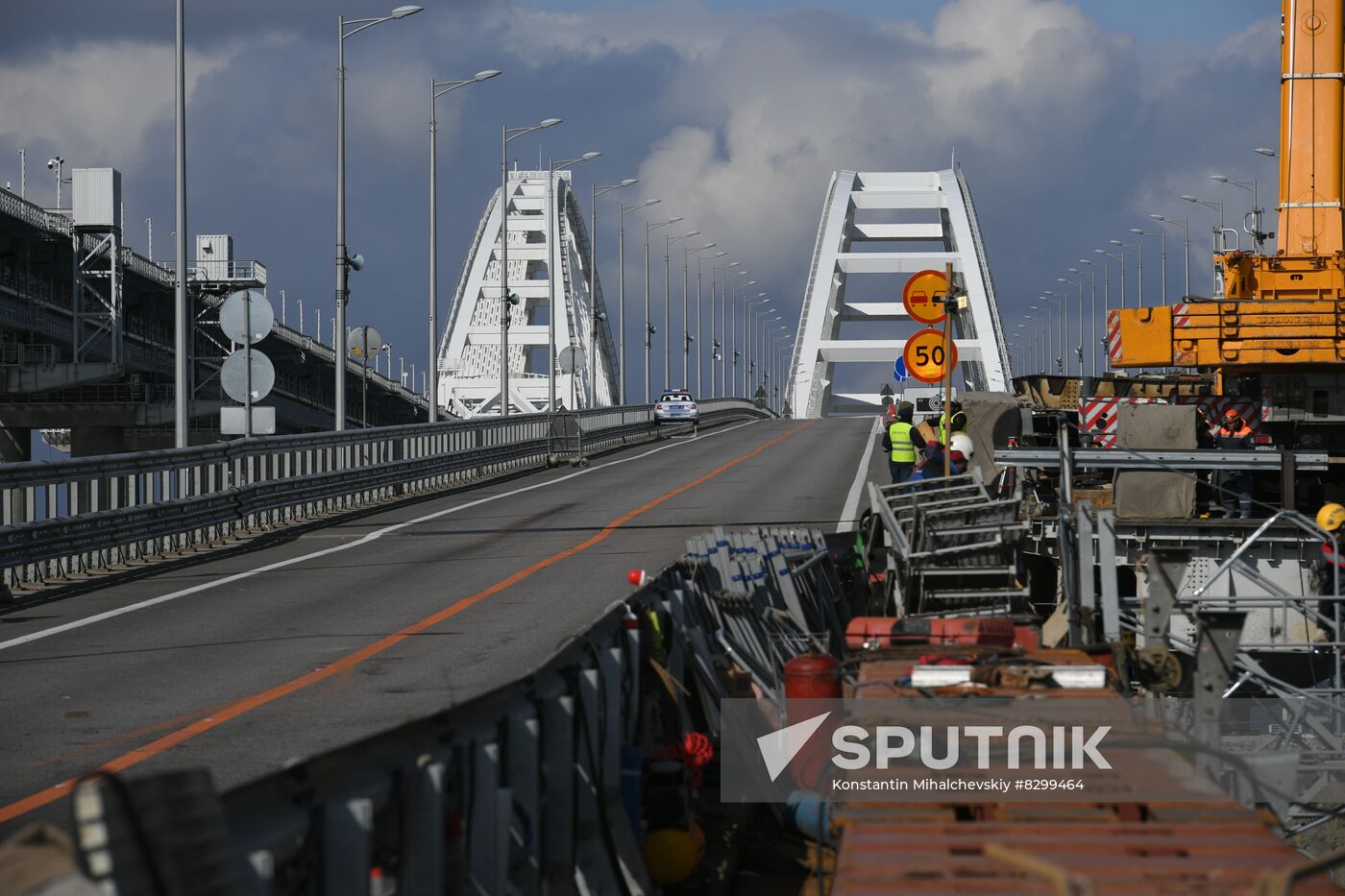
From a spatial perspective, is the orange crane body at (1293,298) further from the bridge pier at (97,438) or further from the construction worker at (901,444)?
the bridge pier at (97,438)

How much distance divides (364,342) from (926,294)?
59.3 feet

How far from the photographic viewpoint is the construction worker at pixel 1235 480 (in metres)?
18.5

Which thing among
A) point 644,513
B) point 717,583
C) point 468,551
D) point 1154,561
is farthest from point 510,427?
point 1154,561

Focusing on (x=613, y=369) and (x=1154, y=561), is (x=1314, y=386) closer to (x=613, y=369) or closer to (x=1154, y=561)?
(x=1154, y=561)

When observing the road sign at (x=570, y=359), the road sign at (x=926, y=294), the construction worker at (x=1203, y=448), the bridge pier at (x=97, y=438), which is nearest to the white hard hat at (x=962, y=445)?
the road sign at (x=926, y=294)

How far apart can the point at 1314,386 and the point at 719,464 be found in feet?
72.4

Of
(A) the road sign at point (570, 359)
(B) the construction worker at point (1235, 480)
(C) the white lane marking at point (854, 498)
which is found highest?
(A) the road sign at point (570, 359)

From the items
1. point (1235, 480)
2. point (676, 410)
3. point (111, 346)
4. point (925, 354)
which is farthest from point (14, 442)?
point (1235, 480)

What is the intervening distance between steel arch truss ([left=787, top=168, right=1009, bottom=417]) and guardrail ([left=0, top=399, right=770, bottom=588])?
8041cm

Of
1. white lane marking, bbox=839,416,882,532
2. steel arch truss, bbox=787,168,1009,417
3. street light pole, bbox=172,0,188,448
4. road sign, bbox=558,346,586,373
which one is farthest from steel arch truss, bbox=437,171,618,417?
street light pole, bbox=172,0,188,448

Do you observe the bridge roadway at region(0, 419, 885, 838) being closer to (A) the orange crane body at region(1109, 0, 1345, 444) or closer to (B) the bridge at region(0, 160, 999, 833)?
(B) the bridge at region(0, 160, 999, 833)

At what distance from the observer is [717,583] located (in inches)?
483

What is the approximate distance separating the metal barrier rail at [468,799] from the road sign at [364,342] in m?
25.0

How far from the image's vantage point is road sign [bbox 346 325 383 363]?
34.6 metres
